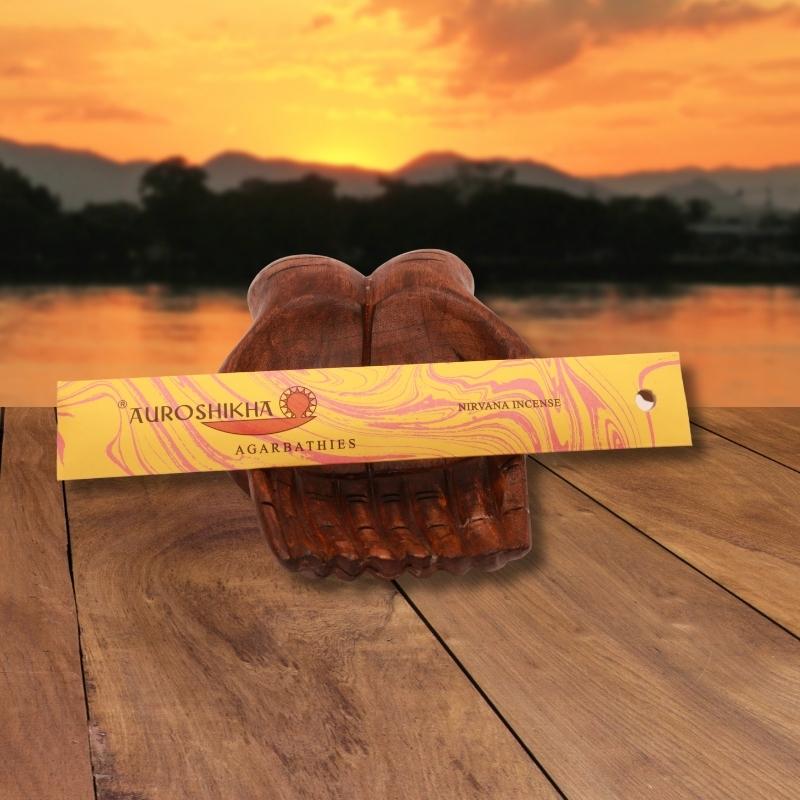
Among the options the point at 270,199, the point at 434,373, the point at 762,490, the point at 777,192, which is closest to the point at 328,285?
the point at 434,373

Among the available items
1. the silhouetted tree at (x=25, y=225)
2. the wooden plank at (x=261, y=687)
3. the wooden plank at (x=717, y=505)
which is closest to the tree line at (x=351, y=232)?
the silhouetted tree at (x=25, y=225)

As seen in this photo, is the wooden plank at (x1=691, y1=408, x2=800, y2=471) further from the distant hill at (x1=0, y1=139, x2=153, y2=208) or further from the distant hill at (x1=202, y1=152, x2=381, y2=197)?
the distant hill at (x1=0, y1=139, x2=153, y2=208)

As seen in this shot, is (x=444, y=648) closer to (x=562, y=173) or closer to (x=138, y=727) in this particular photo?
(x=138, y=727)

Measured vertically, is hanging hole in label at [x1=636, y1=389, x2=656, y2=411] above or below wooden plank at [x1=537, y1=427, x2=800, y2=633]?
above

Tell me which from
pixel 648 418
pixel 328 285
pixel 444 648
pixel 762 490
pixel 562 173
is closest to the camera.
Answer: pixel 444 648

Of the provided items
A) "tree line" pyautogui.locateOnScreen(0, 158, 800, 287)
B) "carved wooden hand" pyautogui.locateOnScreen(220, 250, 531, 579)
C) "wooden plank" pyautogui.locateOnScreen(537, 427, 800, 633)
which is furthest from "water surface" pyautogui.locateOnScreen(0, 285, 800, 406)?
"carved wooden hand" pyautogui.locateOnScreen(220, 250, 531, 579)

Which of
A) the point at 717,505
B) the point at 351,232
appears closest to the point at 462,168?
the point at 351,232
